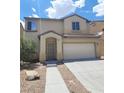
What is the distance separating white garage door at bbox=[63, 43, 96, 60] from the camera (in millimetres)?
5938

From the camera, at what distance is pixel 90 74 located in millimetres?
4195

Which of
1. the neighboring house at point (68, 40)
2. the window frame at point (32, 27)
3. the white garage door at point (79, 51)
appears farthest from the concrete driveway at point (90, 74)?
the window frame at point (32, 27)

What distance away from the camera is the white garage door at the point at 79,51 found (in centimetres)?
594

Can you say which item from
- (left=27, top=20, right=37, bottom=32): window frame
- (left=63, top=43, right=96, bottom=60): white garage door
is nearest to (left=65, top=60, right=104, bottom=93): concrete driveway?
(left=63, top=43, right=96, bottom=60): white garage door

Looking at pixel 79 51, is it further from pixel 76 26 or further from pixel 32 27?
pixel 32 27

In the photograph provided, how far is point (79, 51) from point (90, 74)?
1991 mm

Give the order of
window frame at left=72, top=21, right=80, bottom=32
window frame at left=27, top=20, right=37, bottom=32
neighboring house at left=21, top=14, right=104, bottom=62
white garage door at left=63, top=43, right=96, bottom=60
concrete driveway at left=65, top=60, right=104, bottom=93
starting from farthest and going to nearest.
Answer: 1. window frame at left=72, top=21, right=80, bottom=32
2. neighboring house at left=21, top=14, right=104, bottom=62
3. white garage door at left=63, top=43, right=96, bottom=60
4. window frame at left=27, top=20, right=37, bottom=32
5. concrete driveway at left=65, top=60, right=104, bottom=93

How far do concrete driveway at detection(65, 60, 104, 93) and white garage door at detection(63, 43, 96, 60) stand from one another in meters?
0.47

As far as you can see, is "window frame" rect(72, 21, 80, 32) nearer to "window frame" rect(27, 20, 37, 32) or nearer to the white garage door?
the white garage door

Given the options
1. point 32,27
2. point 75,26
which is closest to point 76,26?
point 75,26
